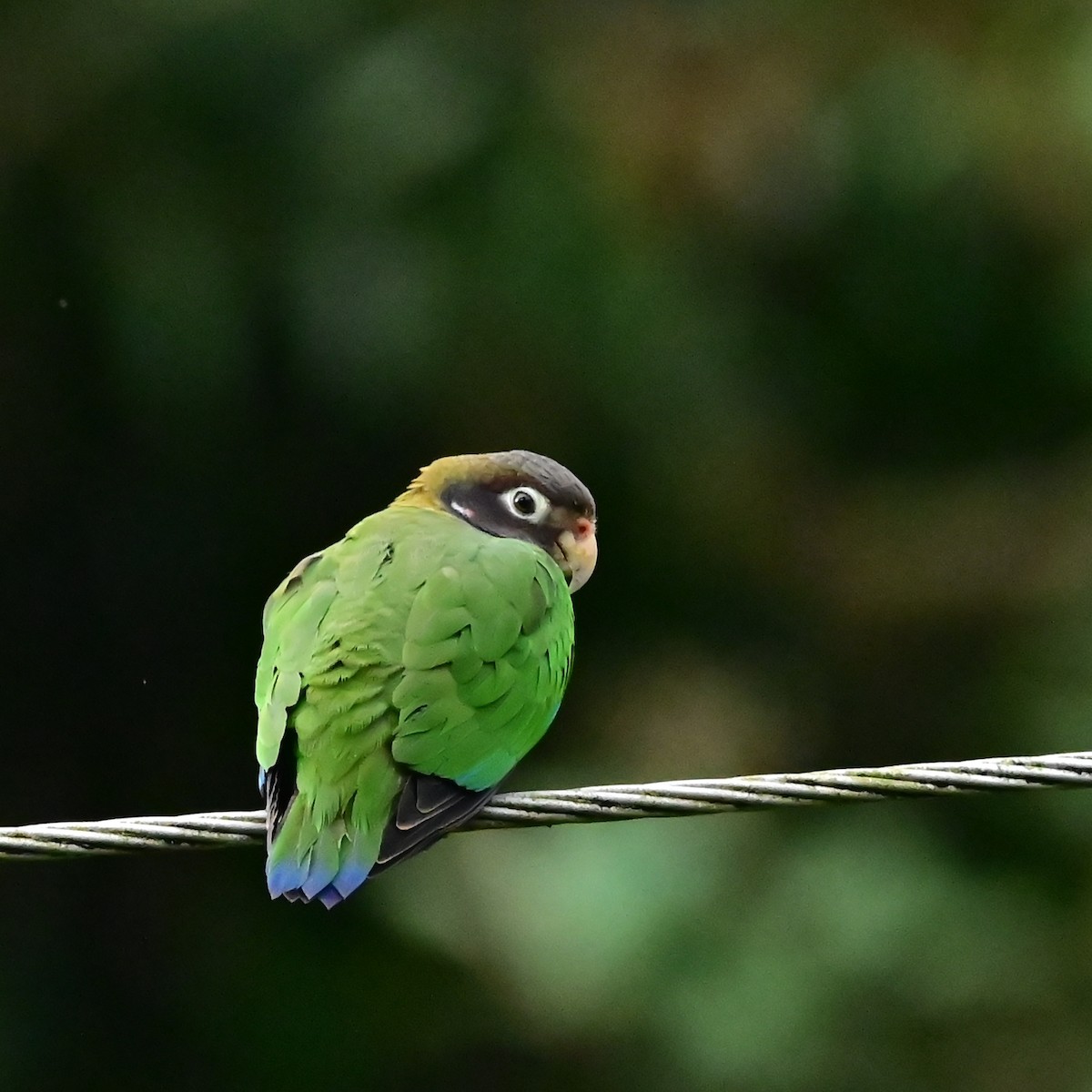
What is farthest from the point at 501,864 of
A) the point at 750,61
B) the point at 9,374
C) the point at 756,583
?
the point at 750,61

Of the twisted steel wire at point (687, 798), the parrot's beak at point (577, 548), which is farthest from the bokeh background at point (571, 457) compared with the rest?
the twisted steel wire at point (687, 798)

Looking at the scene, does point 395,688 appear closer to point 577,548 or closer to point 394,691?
point 394,691

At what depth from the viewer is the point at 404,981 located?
9.09 metres

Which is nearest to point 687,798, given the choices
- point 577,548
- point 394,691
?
point 394,691

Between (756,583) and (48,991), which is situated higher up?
(756,583)

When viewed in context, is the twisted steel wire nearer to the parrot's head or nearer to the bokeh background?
the parrot's head

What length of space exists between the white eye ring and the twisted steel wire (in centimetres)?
176

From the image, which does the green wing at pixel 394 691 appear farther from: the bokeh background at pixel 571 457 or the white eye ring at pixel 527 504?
the bokeh background at pixel 571 457

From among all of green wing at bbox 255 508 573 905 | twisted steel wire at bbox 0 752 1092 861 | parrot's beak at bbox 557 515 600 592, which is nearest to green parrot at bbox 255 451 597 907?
green wing at bbox 255 508 573 905

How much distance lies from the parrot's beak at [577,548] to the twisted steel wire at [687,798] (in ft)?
5.75

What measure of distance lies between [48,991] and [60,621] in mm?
2014

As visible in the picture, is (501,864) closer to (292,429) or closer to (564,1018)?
(564,1018)

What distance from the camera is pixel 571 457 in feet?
31.8

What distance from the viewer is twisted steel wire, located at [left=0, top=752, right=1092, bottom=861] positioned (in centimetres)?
338
